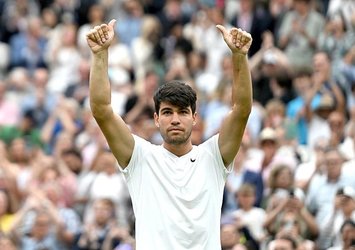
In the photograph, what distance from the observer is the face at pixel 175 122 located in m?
8.19

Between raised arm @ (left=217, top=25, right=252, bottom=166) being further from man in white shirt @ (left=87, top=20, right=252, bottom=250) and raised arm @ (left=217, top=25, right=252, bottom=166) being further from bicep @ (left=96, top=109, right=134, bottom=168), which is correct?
bicep @ (left=96, top=109, right=134, bottom=168)

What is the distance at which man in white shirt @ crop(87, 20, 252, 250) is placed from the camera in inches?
319

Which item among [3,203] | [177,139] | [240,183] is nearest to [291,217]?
[240,183]

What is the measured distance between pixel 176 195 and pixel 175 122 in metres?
0.46

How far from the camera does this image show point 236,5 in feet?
68.8

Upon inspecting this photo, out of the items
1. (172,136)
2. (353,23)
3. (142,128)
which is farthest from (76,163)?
(172,136)

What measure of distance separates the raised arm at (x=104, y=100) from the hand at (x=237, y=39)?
2.40ft

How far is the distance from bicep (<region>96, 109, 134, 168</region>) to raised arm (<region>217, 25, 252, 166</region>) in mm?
623

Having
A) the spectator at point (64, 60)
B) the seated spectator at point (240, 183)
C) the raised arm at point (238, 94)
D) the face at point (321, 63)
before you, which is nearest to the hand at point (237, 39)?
the raised arm at point (238, 94)

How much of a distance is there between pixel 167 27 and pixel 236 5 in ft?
3.98

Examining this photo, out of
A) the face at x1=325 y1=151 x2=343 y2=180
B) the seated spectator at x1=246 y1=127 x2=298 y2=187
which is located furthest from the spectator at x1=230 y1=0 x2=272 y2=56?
the face at x1=325 y1=151 x2=343 y2=180

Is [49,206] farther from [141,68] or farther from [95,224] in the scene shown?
[141,68]

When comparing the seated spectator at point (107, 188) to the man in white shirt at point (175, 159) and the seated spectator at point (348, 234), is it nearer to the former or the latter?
the seated spectator at point (348, 234)

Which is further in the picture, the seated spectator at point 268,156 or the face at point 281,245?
the seated spectator at point 268,156
